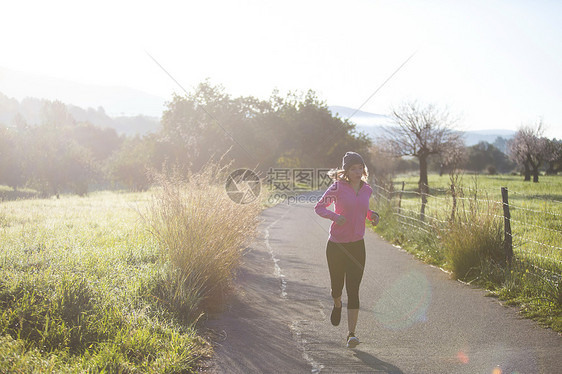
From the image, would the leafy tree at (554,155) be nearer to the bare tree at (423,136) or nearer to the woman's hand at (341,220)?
the bare tree at (423,136)

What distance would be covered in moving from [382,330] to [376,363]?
107 centimetres

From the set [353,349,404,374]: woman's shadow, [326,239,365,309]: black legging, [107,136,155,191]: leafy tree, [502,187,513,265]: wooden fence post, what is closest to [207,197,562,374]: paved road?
[353,349,404,374]: woman's shadow

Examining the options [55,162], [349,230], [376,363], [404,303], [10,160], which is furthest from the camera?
[55,162]

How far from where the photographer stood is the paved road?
424 cm

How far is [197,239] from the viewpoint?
20.0ft

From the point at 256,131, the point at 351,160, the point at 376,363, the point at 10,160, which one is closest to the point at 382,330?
the point at 376,363

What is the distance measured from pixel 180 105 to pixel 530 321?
37733 millimetres

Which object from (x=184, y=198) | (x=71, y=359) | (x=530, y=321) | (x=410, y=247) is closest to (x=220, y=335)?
(x=71, y=359)

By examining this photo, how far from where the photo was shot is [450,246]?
26.8 ft

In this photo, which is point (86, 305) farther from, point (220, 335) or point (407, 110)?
point (407, 110)

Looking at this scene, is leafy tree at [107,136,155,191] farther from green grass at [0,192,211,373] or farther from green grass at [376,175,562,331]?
green grass at [0,192,211,373]

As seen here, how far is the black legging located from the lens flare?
39.4 inches

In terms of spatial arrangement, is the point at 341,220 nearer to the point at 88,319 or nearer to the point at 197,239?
the point at 197,239

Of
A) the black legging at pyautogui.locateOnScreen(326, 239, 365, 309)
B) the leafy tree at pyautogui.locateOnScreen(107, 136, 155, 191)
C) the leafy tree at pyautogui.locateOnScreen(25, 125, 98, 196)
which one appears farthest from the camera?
the leafy tree at pyautogui.locateOnScreen(107, 136, 155, 191)
